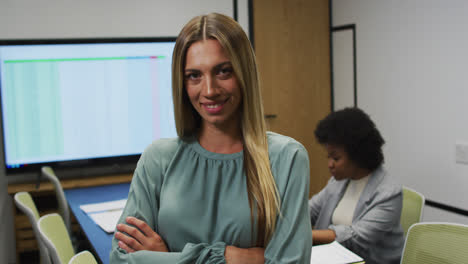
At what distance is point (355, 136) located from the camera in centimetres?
229

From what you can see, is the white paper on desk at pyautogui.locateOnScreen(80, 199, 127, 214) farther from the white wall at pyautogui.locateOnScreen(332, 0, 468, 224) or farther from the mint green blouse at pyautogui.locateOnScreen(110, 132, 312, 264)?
the white wall at pyautogui.locateOnScreen(332, 0, 468, 224)

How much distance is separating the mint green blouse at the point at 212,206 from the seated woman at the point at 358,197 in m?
0.91

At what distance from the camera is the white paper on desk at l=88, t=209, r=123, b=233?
2.19m

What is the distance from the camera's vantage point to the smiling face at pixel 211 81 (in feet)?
3.85

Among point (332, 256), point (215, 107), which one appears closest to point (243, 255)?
point (215, 107)

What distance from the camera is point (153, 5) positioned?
3939 millimetres

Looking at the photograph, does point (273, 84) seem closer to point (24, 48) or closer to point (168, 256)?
point (24, 48)

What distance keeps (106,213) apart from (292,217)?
157 centimetres

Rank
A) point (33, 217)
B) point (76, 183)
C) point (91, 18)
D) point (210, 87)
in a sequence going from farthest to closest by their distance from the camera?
1. point (91, 18)
2. point (76, 183)
3. point (33, 217)
4. point (210, 87)

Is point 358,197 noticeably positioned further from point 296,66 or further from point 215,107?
point 296,66

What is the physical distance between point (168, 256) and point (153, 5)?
10.3 ft

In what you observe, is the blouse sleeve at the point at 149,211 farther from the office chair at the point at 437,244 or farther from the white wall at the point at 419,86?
the white wall at the point at 419,86

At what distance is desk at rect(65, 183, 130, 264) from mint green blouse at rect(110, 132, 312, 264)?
24.7 inches

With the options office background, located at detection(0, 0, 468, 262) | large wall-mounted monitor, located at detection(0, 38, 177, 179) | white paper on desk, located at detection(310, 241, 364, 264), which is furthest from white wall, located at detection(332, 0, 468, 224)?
large wall-mounted monitor, located at detection(0, 38, 177, 179)
